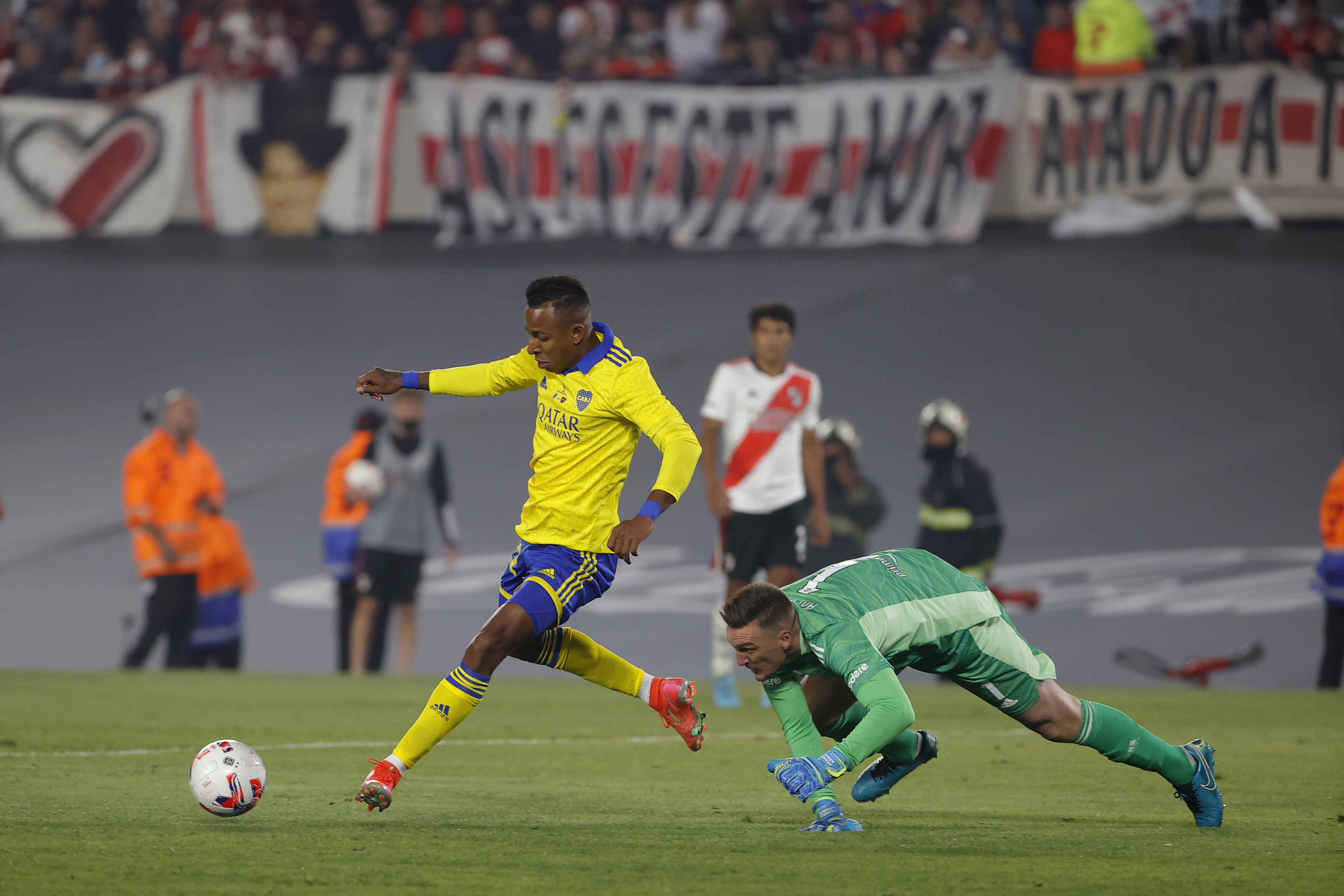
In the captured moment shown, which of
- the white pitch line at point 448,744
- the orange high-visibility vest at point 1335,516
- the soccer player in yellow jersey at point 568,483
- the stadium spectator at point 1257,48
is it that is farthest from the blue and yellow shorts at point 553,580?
Answer: the stadium spectator at point 1257,48

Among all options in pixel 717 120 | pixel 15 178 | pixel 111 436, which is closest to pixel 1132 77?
pixel 717 120

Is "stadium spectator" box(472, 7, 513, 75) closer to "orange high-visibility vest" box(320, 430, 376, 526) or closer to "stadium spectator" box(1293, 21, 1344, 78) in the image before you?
"orange high-visibility vest" box(320, 430, 376, 526)

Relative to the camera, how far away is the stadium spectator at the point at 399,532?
12.3m

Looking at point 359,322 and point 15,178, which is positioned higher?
point 15,178

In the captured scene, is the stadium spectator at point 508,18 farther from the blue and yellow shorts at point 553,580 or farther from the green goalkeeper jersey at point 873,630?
the green goalkeeper jersey at point 873,630

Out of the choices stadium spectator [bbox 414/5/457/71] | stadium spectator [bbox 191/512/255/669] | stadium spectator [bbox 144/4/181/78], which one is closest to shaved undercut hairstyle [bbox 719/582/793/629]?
stadium spectator [bbox 191/512/255/669]

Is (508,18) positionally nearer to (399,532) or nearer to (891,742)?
(399,532)

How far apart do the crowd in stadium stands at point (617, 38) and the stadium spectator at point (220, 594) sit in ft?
27.4

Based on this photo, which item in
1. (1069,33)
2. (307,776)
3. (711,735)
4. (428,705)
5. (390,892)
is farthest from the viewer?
(1069,33)

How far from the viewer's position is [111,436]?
1673 cm

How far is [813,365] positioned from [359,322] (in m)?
5.40

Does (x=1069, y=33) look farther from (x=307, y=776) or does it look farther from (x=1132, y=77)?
(x=307, y=776)

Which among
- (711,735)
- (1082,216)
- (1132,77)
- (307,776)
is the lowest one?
(711,735)

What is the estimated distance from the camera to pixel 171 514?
12.0 meters
